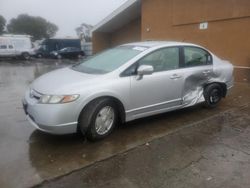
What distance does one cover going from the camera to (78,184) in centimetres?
309

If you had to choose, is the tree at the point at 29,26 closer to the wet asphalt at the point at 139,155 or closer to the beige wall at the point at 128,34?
the beige wall at the point at 128,34

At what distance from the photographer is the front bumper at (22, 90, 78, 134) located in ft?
12.4

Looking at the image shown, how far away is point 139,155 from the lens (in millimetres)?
3816

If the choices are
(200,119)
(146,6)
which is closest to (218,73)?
(200,119)

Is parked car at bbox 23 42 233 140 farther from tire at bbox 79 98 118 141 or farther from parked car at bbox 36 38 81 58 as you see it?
parked car at bbox 36 38 81 58

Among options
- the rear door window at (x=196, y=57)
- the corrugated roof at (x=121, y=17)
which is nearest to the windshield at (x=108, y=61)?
the rear door window at (x=196, y=57)

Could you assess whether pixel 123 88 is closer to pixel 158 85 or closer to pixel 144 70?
pixel 144 70

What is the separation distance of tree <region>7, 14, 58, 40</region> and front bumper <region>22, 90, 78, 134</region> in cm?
6153

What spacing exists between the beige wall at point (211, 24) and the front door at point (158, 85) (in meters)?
5.20

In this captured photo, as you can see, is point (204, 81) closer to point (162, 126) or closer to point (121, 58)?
point (162, 126)

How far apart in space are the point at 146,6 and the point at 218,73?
9.63 metres

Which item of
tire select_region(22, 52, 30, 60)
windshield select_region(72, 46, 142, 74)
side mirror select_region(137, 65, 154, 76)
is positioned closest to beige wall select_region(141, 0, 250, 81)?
windshield select_region(72, 46, 142, 74)

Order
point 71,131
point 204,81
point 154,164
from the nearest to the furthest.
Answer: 1. point 154,164
2. point 71,131
3. point 204,81

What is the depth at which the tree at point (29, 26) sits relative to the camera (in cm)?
6084
